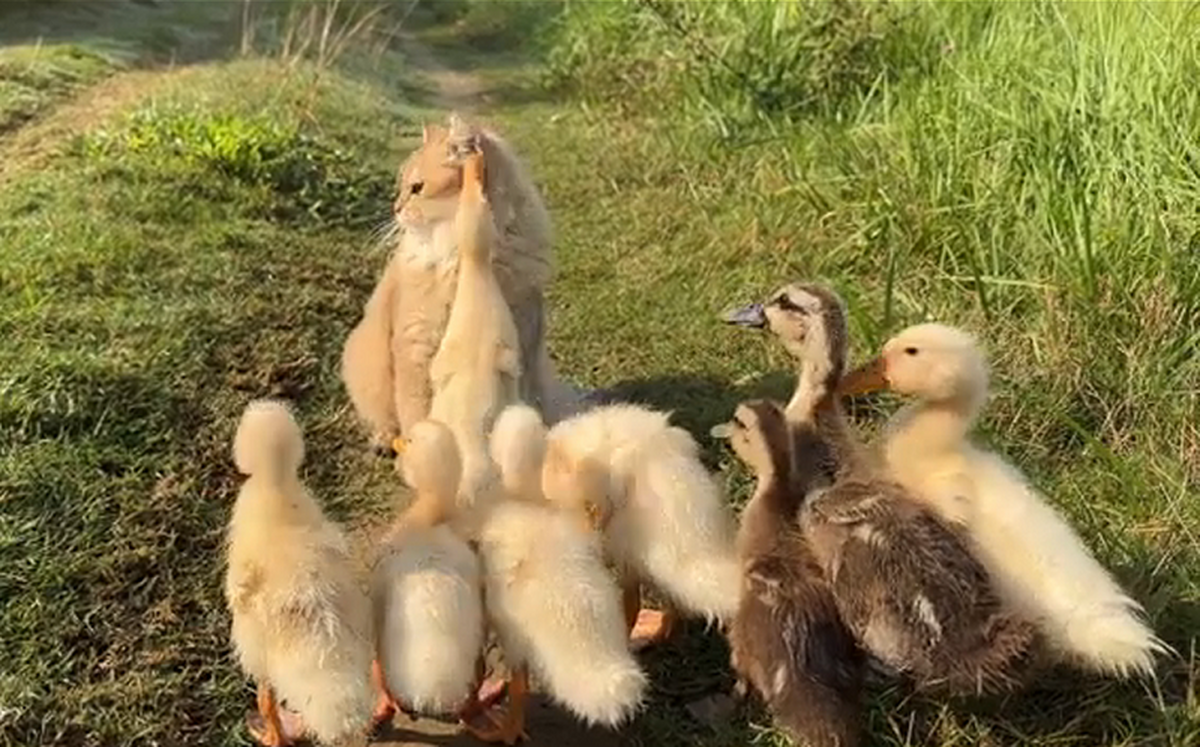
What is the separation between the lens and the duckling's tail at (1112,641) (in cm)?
301

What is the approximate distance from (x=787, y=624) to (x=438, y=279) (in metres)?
1.83

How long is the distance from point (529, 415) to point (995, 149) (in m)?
3.04

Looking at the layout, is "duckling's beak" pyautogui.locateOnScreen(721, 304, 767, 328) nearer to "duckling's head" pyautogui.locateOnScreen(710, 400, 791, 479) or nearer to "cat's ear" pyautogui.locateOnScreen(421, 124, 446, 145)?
"duckling's head" pyautogui.locateOnScreen(710, 400, 791, 479)

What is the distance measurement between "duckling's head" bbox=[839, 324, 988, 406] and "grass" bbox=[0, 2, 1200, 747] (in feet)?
2.12

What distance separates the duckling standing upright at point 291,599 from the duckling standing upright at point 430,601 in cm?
8

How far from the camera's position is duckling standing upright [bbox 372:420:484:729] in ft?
10.2

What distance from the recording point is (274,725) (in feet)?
11.1

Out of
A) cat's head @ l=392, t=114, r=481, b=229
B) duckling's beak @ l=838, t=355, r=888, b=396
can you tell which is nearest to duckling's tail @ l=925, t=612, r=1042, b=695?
duckling's beak @ l=838, t=355, r=888, b=396

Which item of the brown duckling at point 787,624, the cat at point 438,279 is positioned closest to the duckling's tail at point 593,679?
the brown duckling at point 787,624

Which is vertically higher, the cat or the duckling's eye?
the duckling's eye

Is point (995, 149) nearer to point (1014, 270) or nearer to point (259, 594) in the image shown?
point (1014, 270)

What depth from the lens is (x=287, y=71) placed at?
34.4 feet

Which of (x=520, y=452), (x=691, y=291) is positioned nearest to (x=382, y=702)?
(x=520, y=452)

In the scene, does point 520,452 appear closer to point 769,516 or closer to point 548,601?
point 548,601
